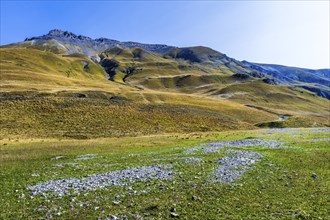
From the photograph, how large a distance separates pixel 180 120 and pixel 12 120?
43867 mm

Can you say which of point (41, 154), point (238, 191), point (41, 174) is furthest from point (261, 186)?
point (41, 154)

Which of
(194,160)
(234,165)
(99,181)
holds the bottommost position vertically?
(194,160)

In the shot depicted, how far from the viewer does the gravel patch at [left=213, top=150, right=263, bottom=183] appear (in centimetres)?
2322

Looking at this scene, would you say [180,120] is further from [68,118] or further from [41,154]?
[41,154]

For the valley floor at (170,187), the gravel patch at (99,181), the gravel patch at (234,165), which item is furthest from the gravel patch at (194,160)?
the gravel patch at (99,181)

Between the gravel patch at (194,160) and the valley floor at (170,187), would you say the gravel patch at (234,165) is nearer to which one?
the valley floor at (170,187)

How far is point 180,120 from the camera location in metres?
83.6

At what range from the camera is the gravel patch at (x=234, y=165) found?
2322 centimetres

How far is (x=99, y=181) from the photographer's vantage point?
74.2 ft

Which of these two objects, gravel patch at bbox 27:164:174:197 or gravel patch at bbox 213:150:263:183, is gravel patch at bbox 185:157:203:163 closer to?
A: gravel patch at bbox 213:150:263:183

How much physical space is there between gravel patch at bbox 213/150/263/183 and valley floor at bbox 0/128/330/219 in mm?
84

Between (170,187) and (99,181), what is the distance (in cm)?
597

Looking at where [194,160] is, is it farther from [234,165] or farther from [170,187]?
[170,187]

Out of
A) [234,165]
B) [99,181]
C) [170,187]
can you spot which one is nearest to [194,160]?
[234,165]
